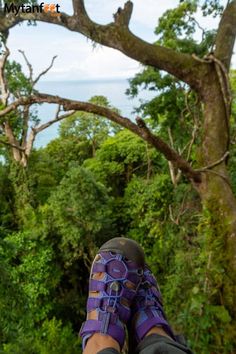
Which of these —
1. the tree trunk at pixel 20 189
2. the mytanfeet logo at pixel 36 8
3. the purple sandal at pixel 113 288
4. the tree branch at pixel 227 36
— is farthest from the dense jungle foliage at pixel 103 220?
the mytanfeet logo at pixel 36 8

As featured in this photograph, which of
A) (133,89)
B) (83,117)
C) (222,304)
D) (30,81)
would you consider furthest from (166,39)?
(83,117)

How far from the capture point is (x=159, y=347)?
169 centimetres

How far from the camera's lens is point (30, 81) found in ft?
30.4

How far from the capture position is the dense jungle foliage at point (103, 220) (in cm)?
354

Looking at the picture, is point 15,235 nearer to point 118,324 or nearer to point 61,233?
point 61,233

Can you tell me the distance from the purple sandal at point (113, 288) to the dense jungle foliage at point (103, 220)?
106 cm

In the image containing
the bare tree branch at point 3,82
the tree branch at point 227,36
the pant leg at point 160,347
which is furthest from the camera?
the bare tree branch at point 3,82

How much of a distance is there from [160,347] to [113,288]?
0.58m

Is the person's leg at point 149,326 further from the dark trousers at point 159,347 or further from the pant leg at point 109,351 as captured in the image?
the pant leg at point 109,351

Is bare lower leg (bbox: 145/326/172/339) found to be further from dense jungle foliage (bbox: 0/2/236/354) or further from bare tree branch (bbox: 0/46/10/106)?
bare tree branch (bbox: 0/46/10/106)

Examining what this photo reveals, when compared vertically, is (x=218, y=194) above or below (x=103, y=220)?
below

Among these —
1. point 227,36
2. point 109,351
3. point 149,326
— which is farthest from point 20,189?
point 109,351

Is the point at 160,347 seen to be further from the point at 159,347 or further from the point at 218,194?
the point at 218,194

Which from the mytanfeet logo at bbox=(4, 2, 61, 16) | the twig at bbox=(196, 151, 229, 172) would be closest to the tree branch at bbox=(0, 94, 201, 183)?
the twig at bbox=(196, 151, 229, 172)
